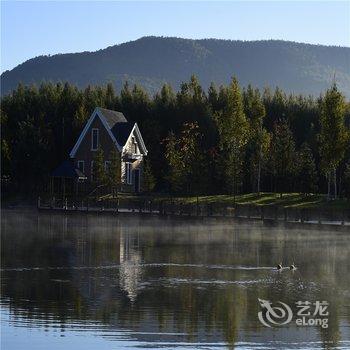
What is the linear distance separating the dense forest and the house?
8.67ft

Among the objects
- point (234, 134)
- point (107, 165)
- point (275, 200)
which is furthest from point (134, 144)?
point (275, 200)

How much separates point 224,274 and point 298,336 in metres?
10.7

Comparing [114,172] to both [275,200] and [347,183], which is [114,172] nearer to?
[275,200]

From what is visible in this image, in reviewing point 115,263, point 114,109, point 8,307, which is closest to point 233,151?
point 114,109

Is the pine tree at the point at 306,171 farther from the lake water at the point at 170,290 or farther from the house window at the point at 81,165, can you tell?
the lake water at the point at 170,290

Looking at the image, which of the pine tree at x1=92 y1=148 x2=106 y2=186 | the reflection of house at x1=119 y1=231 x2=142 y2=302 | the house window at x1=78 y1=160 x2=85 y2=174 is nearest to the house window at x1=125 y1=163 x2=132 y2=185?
the house window at x1=78 y1=160 x2=85 y2=174

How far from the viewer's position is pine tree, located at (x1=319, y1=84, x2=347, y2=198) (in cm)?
6291

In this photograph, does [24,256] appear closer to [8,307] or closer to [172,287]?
A: [172,287]

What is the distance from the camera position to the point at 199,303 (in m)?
25.2

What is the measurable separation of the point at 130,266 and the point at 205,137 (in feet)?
172

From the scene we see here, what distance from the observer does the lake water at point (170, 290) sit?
20.7m

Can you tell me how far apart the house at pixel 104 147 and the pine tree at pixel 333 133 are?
2119cm

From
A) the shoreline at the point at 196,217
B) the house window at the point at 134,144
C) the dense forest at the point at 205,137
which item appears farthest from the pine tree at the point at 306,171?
the house window at the point at 134,144

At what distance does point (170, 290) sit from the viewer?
2764 cm
